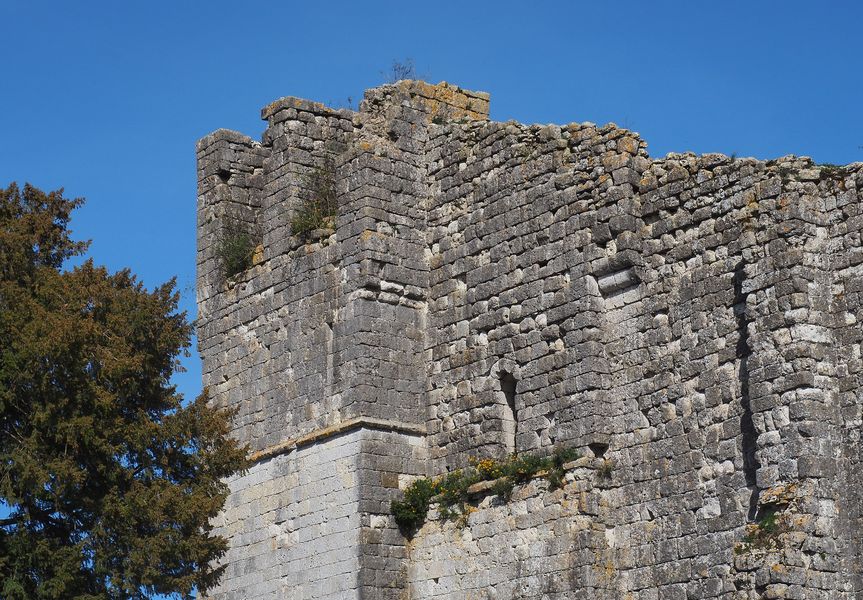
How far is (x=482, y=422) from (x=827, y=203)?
4.36 metres

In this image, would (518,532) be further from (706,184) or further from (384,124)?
(384,124)

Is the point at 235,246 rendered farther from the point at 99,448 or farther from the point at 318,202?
the point at 99,448

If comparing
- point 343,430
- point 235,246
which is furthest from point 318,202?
point 343,430

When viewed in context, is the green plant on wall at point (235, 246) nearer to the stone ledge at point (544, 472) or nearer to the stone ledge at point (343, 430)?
the stone ledge at point (343, 430)

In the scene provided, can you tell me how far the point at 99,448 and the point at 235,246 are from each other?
12.8 ft

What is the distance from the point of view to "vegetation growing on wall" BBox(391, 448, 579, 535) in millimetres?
18156

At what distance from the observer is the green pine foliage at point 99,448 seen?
18.4 meters

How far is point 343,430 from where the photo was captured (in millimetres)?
19516

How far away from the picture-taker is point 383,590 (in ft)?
62.6

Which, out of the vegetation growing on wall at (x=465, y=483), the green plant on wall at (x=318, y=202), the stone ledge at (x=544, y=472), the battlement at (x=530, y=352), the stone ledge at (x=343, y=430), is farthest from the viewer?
the green plant on wall at (x=318, y=202)

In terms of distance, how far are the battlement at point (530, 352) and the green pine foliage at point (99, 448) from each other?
1.33 metres

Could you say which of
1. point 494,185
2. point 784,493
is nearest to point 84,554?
point 494,185

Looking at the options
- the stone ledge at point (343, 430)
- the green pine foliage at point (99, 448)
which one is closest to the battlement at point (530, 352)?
the stone ledge at point (343, 430)

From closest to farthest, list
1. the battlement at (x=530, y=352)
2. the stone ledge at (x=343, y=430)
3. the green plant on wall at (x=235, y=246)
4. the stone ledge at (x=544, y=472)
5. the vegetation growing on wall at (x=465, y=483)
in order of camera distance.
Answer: the battlement at (x=530, y=352) → the stone ledge at (x=544, y=472) → the vegetation growing on wall at (x=465, y=483) → the stone ledge at (x=343, y=430) → the green plant on wall at (x=235, y=246)
